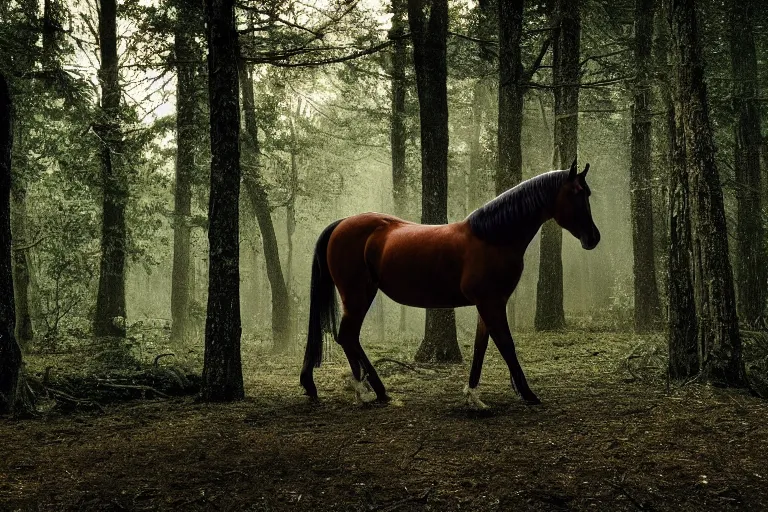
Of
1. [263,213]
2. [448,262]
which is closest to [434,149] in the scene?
[448,262]

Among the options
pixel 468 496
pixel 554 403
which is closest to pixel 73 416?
pixel 468 496

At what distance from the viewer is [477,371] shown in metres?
6.78

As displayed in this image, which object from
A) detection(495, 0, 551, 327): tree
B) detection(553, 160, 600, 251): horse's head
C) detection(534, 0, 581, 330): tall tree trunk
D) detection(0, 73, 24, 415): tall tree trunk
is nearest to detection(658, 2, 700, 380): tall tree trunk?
detection(553, 160, 600, 251): horse's head

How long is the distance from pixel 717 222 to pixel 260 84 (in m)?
16.2

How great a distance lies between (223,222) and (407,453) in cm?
395

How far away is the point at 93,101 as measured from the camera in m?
12.5

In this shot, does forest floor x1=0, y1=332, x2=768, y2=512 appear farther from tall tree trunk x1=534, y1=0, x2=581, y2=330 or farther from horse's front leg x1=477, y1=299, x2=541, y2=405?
tall tree trunk x1=534, y1=0, x2=581, y2=330

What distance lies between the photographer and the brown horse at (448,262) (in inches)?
264

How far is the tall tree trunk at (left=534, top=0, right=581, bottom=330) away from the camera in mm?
14539

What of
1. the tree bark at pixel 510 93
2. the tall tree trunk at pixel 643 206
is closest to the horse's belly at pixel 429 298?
the tree bark at pixel 510 93

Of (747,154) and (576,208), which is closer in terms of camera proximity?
(576,208)

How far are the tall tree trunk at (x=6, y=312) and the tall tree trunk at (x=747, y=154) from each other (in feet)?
47.0

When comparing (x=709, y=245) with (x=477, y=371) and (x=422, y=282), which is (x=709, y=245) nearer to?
(x=477, y=371)

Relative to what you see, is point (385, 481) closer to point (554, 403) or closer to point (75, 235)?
point (554, 403)
